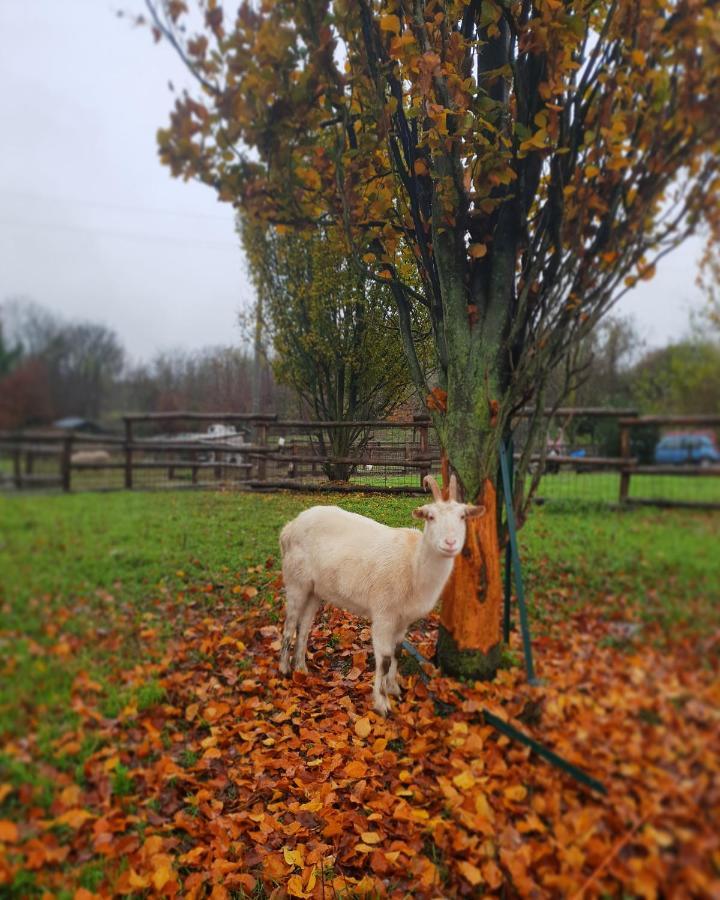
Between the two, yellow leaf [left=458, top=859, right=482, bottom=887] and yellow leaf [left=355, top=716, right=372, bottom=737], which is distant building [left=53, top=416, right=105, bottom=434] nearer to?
yellow leaf [left=355, top=716, right=372, bottom=737]

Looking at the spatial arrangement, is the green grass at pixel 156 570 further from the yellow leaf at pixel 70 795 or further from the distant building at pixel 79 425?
the distant building at pixel 79 425

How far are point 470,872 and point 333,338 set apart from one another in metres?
2.33

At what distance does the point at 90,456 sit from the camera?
1.84 m

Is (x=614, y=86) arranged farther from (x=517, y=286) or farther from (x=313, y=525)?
(x=313, y=525)

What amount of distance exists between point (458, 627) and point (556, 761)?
2.38 feet

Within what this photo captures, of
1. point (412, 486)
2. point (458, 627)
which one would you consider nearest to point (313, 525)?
point (412, 486)

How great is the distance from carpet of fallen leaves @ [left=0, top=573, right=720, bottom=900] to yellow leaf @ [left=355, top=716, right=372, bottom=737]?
0.04 ft

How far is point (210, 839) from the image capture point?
2201 mm

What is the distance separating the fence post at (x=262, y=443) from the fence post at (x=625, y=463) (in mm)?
1594

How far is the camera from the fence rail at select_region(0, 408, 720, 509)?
1.59 metres

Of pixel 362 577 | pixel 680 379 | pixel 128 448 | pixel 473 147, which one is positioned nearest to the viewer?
pixel 680 379

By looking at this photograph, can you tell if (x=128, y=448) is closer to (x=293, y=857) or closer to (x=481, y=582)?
(x=481, y=582)

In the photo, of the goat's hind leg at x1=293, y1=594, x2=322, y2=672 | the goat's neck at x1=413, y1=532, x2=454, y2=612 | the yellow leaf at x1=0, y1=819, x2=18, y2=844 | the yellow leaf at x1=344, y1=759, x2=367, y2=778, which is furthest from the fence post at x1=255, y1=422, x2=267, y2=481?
the yellow leaf at x1=0, y1=819, x2=18, y2=844

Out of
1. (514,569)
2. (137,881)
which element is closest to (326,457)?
(514,569)
